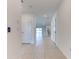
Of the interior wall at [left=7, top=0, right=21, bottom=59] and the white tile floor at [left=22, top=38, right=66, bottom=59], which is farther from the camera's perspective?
the white tile floor at [left=22, top=38, right=66, bottom=59]

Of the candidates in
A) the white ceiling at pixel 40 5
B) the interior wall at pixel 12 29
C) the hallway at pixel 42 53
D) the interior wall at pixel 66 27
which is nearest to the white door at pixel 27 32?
the white ceiling at pixel 40 5

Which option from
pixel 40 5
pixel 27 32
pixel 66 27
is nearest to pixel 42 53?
pixel 66 27

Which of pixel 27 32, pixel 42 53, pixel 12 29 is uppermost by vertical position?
pixel 12 29

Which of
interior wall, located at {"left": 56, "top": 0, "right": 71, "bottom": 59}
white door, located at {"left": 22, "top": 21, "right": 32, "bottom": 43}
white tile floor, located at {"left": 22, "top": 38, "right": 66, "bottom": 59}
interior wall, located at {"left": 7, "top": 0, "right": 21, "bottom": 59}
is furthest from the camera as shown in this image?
white door, located at {"left": 22, "top": 21, "right": 32, "bottom": 43}


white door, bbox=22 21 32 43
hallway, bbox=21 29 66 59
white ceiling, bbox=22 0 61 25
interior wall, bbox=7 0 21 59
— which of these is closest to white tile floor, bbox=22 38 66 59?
hallway, bbox=21 29 66 59

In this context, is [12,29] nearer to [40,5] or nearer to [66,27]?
[66,27]

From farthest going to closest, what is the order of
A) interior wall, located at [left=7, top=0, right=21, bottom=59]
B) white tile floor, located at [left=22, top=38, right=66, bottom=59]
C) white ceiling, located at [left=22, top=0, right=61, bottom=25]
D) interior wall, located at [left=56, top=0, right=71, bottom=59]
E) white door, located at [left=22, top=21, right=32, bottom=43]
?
white door, located at [left=22, top=21, right=32, bottom=43]
white ceiling, located at [left=22, top=0, right=61, bottom=25]
white tile floor, located at [left=22, top=38, right=66, bottom=59]
interior wall, located at [left=56, top=0, right=71, bottom=59]
interior wall, located at [left=7, top=0, right=21, bottom=59]

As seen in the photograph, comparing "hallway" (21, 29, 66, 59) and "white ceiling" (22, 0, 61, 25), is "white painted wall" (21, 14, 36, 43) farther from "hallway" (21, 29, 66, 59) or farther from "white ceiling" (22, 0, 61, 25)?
"hallway" (21, 29, 66, 59)

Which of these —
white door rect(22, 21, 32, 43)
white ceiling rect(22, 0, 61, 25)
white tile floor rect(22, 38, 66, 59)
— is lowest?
white tile floor rect(22, 38, 66, 59)

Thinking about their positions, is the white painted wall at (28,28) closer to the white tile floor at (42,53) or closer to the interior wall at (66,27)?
the white tile floor at (42,53)

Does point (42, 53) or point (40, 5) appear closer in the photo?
point (42, 53)

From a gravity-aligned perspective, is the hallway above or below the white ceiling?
below

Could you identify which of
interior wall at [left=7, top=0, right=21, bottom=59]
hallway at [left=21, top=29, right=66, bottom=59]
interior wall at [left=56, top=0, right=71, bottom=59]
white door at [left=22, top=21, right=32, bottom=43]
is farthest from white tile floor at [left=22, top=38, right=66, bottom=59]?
interior wall at [left=7, top=0, right=21, bottom=59]
